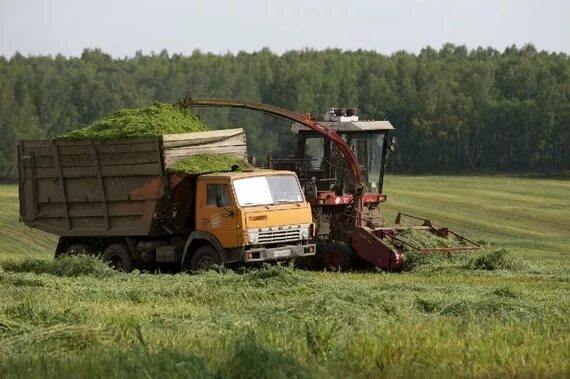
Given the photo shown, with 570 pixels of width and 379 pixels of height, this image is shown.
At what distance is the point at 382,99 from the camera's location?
10612 cm

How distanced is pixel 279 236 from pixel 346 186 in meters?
3.34

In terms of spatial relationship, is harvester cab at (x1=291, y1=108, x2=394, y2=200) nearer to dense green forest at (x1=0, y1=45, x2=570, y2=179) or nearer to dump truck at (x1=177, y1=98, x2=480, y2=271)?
dump truck at (x1=177, y1=98, x2=480, y2=271)

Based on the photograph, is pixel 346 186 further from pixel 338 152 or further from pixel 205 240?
pixel 205 240

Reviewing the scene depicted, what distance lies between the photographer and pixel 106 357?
9203 millimetres

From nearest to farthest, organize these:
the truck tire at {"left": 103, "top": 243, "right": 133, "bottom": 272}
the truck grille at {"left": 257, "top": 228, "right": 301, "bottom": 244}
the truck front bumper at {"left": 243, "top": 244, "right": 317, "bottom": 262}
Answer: the truck front bumper at {"left": 243, "top": 244, "right": 317, "bottom": 262} → the truck grille at {"left": 257, "top": 228, "right": 301, "bottom": 244} → the truck tire at {"left": 103, "top": 243, "right": 133, "bottom": 272}

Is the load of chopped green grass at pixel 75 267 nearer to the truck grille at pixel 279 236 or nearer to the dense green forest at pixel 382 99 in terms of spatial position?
the truck grille at pixel 279 236

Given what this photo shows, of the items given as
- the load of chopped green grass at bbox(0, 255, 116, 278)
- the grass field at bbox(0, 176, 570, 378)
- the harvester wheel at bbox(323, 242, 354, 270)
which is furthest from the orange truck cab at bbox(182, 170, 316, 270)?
the load of chopped green grass at bbox(0, 255, 116, 278)

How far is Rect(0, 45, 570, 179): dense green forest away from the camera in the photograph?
94.4 meters

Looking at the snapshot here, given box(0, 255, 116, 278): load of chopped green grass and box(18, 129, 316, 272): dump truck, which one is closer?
box(0, 255, 116, 278): load of chopped green grass

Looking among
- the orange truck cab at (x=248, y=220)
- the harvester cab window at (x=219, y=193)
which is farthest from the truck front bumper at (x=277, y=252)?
the harvester cab window at (x=219, y=193)

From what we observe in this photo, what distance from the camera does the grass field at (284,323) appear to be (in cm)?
888

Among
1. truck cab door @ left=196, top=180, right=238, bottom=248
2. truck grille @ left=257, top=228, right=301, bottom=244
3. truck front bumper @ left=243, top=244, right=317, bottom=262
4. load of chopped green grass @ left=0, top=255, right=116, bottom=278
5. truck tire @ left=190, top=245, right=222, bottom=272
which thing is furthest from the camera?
truck tire @ left=190, top=245, right=222, bottom=272

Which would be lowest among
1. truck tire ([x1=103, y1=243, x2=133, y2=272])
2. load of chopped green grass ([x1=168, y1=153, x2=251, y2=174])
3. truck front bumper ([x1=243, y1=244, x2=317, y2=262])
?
truck tire ([x1=103, y1=243, x2=133, y2=272])

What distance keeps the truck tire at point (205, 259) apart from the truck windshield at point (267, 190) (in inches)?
39.5
